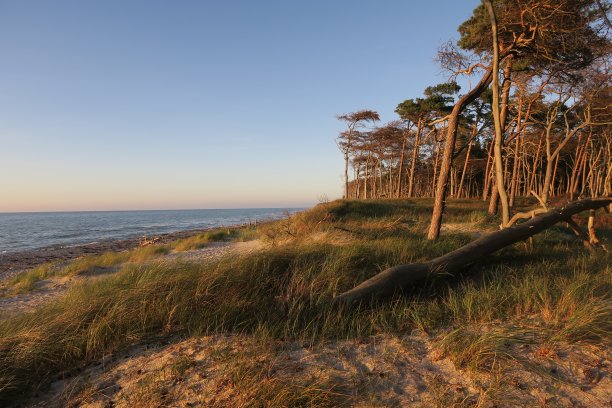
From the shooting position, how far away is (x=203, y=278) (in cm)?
465

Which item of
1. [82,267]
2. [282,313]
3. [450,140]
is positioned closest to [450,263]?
[282,313]

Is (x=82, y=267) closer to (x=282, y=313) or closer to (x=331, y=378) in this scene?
(x=282, y=313)

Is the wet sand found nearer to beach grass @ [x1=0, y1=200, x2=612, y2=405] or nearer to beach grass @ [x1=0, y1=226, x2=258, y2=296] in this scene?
beach grass @ [x1=0, y1=226, x2=258, y2=296]

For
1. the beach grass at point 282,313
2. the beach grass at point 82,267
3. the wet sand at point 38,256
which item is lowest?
the wet sand at point 38,256

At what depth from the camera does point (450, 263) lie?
5891 millimetres

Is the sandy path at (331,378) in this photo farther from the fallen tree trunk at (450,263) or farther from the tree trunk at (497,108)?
the tree trunk at (497,108)

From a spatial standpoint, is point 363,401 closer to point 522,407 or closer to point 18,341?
point 522,407

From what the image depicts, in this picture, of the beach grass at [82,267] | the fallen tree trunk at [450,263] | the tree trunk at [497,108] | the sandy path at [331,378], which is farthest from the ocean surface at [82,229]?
the sandy path at [331,378]

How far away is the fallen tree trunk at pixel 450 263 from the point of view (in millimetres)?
4695

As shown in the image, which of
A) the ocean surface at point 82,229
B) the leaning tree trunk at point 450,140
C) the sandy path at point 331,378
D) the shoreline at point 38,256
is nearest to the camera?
the sandy path at point 331,378

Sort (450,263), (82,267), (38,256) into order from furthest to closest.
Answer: (38,256) < (82,267) < (450,263)

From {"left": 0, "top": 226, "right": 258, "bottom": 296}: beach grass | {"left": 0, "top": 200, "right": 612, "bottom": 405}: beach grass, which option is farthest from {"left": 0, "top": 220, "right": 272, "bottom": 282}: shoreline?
{"left": 0, "top": 200, "right": 612, "bottom": 405}: beach grass

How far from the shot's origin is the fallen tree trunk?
15.4 ft

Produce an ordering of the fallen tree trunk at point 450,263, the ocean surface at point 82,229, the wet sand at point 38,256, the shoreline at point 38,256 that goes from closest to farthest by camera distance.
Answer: the fallen tree trunk at point 450,263 → the shoreline at point 38,256 → the wet sand at point 38,256 → the ocean surface at point 82,229
